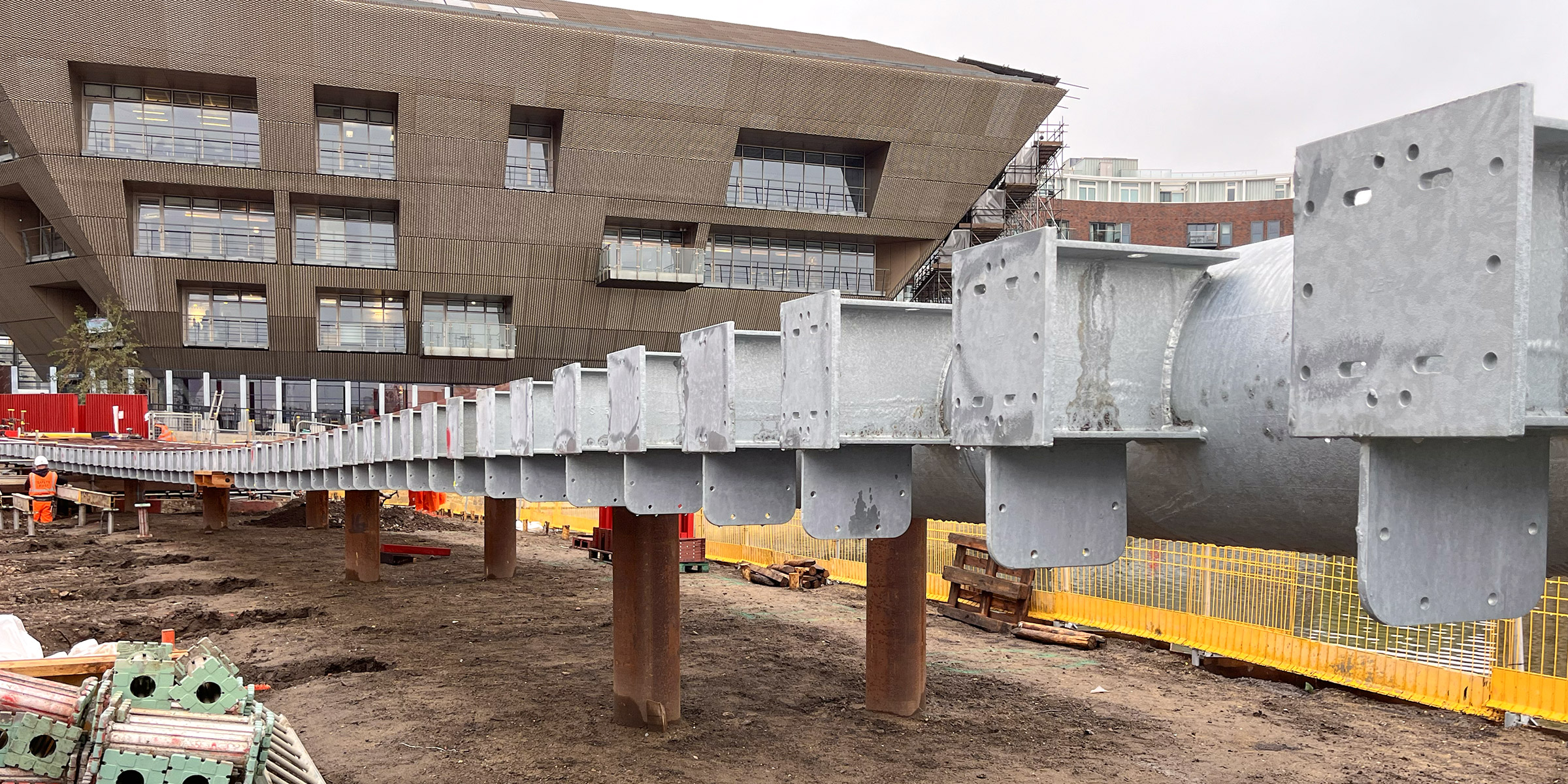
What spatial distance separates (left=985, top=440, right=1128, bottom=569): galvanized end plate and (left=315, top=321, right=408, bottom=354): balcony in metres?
47.1

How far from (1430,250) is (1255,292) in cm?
123

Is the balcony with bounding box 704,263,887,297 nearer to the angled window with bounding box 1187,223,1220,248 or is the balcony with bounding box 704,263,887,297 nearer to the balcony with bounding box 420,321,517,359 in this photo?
the balcony with bounding box 420,321,517,359

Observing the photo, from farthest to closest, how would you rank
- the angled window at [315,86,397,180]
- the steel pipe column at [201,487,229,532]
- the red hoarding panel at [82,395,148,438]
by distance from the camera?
the angled window at [315,86,397,180], the red hoarding panel at [82,395,148,438], the steel pipe column at [201,487,229,532]

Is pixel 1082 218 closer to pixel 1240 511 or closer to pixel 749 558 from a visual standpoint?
pixel 749 558

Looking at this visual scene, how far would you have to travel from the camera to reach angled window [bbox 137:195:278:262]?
43594 mm

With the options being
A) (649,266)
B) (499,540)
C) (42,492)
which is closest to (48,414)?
(42,492)

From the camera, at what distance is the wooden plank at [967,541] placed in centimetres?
1962

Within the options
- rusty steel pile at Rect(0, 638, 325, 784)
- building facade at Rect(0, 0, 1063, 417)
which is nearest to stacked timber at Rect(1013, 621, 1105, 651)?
rusty steel pile at Rect(0, 638, 325, 784)

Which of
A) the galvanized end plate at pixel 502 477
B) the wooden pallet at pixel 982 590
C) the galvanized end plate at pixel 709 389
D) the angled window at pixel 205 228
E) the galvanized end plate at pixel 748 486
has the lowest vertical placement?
the wooden pallet at pixel 982 590

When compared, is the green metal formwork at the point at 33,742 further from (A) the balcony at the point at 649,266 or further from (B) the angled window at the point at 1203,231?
(B) the angled window at the point at 1203,231

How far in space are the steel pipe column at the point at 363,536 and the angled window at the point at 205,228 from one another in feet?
A: 84.2

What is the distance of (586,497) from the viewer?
10188 mm

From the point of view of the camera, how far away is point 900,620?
13.7m

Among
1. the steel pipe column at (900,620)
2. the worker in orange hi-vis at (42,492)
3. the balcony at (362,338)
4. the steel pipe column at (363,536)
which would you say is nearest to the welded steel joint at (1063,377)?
the steel pipe column at (900,620)
